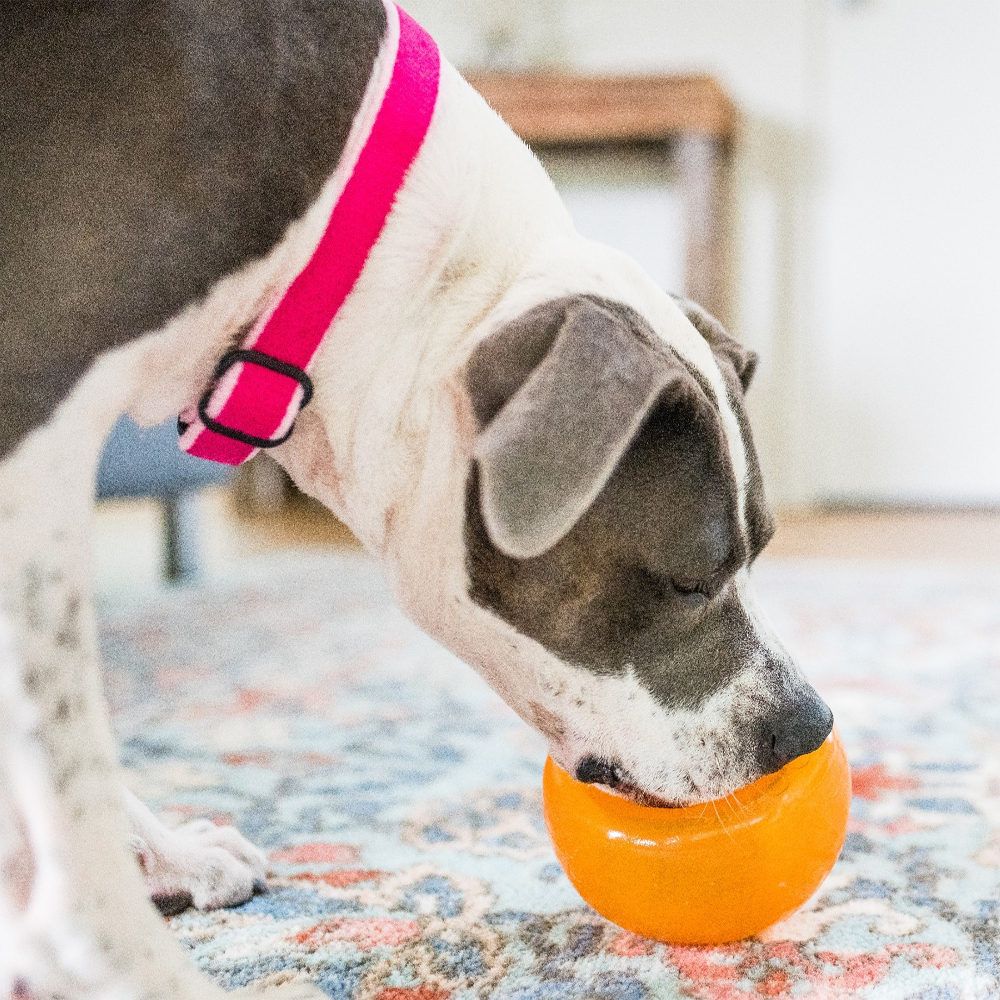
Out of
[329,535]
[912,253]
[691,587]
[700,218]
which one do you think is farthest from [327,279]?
[912,253]

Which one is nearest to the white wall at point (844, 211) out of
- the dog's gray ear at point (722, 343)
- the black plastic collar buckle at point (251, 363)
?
the dog's gray ear at point (722, 343)

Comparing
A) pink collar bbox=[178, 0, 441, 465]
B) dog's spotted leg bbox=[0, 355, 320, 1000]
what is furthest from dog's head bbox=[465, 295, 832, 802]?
dog's spotted leg bbox=[0, 355, 320, 1000]

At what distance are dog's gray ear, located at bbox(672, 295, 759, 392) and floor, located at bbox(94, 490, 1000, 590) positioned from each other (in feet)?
7.85

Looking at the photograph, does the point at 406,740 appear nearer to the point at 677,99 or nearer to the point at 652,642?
the point at 652,642

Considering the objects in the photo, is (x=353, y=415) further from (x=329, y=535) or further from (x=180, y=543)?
(x=329, y=535)

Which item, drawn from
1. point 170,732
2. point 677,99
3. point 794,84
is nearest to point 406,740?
point 170,732

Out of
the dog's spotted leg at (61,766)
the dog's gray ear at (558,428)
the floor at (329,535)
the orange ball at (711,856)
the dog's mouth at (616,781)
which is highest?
the dog's gray ear at (558,428)

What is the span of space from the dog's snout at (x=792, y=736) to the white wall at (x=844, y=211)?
389cm

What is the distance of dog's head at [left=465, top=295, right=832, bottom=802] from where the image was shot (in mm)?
927

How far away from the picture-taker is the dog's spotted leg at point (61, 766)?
874 millimetres

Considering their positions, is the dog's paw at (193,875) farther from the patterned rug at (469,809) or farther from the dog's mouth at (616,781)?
the dog's mouth at (616,781)

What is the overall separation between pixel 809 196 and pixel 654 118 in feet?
2.72

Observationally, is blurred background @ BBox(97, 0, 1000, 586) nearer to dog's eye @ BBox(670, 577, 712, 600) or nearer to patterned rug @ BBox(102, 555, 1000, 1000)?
patterned rug @ BBox(102, 555, 1000, 1000)

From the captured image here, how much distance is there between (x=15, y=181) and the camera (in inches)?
34.8
